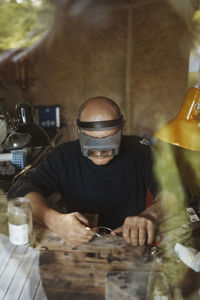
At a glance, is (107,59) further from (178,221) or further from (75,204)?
(178,221)

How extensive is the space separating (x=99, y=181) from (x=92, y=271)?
887mm

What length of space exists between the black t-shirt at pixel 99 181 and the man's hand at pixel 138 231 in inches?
23.0

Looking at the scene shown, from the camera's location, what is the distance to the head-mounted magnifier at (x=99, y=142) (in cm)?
159

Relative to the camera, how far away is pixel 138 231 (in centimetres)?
142

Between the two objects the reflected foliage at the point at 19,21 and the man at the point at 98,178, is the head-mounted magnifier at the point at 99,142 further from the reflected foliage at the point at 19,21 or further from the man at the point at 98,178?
the reflected foliage at the point at 19,21

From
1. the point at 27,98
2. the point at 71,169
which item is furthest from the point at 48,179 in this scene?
the point at 27,98

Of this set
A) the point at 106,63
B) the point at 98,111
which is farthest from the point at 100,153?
the point at 106,63

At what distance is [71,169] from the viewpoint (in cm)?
207

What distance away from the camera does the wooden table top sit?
111 cm

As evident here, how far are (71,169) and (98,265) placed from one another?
3.02 feet

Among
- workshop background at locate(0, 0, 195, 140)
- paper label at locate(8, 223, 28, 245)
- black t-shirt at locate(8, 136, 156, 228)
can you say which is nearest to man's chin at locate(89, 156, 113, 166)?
black t-shirt at locate(8, 136, 156, 228)

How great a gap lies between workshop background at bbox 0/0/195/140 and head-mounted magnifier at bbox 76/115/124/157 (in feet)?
9.77

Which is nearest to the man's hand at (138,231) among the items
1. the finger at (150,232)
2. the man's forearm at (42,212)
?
the finger at (150,232)

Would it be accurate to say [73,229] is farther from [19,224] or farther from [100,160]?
[100,160]
